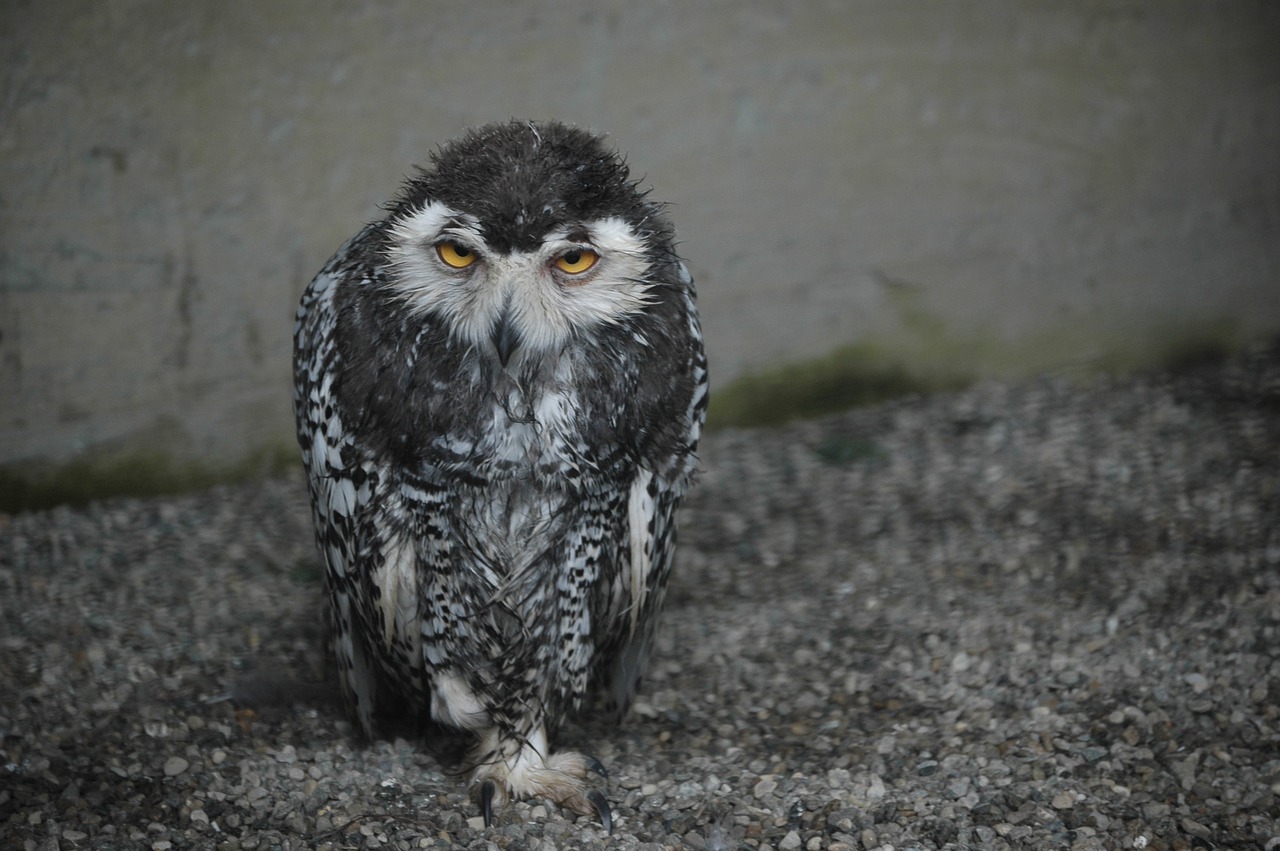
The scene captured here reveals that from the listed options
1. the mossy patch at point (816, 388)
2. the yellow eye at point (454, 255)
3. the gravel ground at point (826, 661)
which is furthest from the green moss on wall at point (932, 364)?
the yellow eye at point (454, 255)

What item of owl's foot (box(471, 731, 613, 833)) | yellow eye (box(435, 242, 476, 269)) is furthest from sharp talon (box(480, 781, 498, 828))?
yellow eye (box(435, 242, 476, 269))

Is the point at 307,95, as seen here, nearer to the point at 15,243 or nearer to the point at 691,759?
the point at 15,243

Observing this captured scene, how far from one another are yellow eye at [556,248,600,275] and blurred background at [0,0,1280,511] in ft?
6.14

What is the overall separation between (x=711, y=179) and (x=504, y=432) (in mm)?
2284

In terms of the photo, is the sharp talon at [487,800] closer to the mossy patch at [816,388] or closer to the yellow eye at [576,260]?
the yellow eye at [576,260]

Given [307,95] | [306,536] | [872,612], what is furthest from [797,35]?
[306,536]

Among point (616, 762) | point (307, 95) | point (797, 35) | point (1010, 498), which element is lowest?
point (616, 762)

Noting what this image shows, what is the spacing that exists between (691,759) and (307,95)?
2.57 meters

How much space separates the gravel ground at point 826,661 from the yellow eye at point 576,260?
4.27ft

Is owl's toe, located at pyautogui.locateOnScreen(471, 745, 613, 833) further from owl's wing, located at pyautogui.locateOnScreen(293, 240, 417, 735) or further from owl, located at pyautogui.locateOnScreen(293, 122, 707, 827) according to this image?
owl's wing, located at pyautogui.locateOnScreen(293, 240, 417, 735)

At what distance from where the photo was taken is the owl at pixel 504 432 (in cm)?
249

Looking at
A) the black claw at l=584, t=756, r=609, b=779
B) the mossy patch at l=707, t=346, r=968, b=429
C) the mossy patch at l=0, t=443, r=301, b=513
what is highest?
the mossy patch at l=707, t=346, r=968, b=429

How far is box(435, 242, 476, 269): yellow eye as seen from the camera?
248 cm

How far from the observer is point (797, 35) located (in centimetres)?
457
